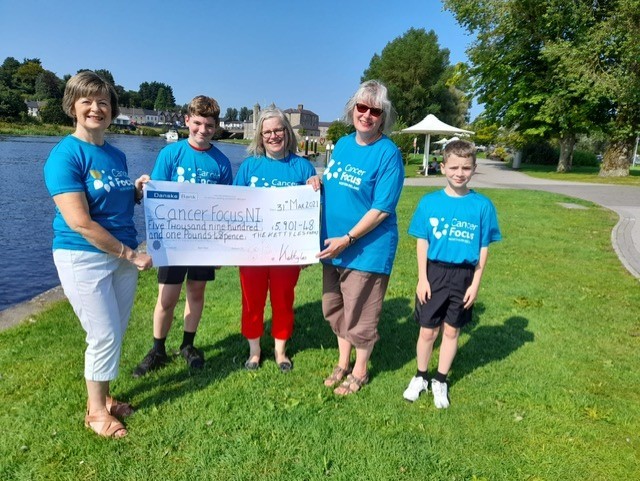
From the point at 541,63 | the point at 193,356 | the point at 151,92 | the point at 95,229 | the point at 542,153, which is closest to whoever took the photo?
the point at 95,229

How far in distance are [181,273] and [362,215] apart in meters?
1.61

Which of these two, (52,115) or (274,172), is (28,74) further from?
(274,172)

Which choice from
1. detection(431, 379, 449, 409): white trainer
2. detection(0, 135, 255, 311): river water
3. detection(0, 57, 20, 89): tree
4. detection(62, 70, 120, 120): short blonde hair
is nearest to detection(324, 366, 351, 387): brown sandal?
detection(431, 379, 449, 409): white trainer

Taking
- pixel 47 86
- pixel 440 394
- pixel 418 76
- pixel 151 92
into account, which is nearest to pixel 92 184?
pixel 440 394

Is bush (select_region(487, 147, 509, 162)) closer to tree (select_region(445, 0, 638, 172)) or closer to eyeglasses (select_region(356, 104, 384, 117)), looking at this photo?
tree (select_region(445, 0, 638, 172))

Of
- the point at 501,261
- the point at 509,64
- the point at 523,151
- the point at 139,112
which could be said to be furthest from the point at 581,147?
the point at 139,112

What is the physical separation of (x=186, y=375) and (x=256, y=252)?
1268 mm

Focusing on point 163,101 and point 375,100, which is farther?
point 163,101

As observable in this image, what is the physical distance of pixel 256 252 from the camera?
11.8 ft

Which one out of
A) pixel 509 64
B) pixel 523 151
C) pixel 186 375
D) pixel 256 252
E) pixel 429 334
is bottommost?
pixel 186 375

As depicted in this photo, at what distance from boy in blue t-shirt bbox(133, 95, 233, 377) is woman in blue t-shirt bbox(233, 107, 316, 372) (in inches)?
10.7

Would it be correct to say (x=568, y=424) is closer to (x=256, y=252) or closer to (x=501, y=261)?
(x=256, y=252)

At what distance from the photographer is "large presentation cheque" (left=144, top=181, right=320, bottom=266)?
3354mm

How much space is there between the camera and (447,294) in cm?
343
